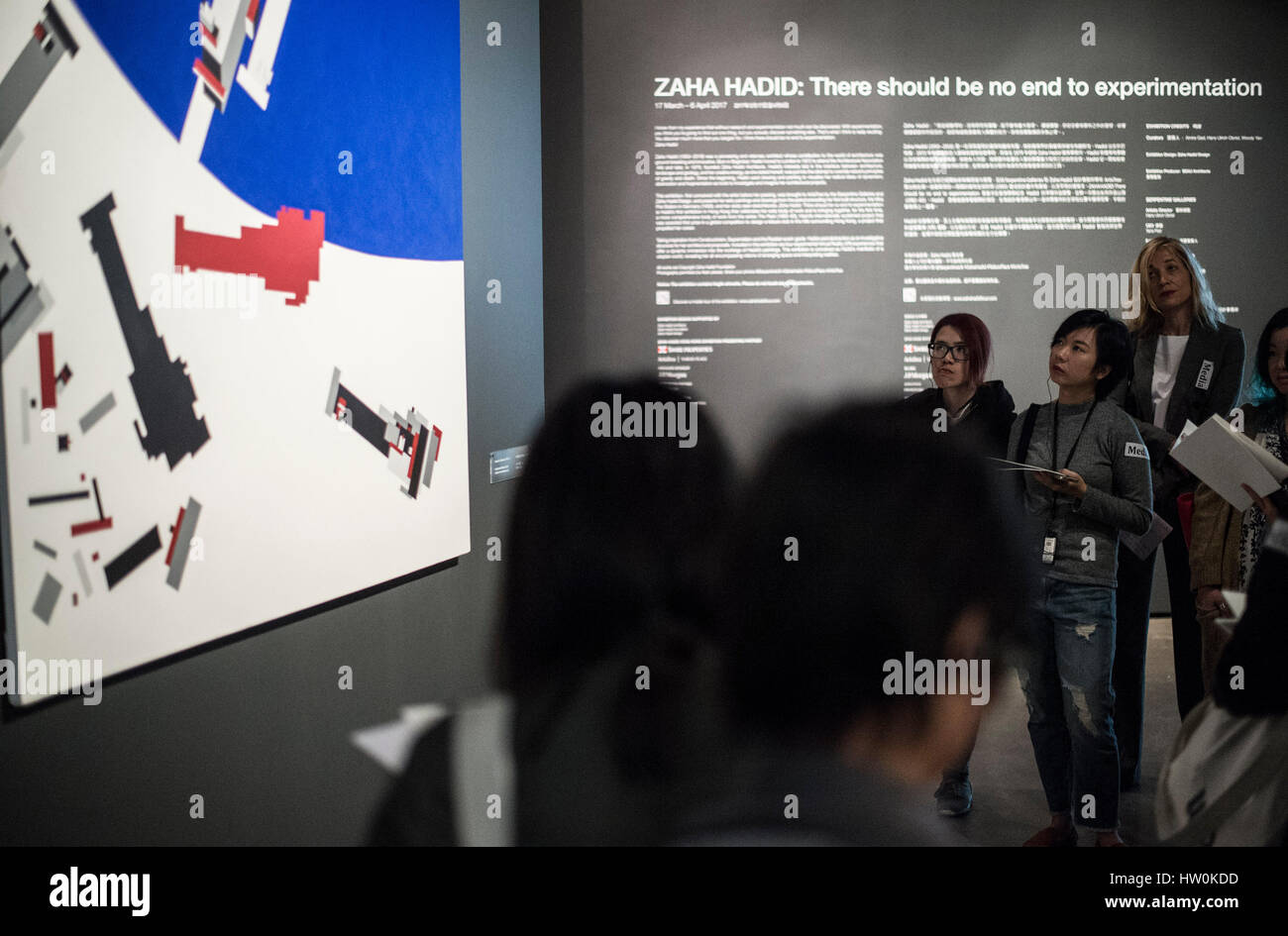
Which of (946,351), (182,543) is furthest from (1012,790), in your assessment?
(182,543)

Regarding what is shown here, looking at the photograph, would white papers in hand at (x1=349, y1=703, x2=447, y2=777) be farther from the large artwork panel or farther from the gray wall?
the large artwork panel

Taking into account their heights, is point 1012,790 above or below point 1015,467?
below

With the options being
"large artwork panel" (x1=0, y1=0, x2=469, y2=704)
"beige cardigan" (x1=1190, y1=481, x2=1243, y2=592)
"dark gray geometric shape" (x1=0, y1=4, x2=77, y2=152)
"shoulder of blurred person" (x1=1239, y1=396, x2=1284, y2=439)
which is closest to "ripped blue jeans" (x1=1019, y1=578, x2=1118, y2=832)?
"beige cardigan" (x1=1190, y1=481, x2=1243, y2=592)

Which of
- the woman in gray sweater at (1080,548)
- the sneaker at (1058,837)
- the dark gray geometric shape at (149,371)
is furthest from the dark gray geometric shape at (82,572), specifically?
the sneaker at (1058,837)

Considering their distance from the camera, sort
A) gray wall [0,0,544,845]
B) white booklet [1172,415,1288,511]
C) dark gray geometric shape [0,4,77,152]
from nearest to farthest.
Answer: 1. dark gray geometric shape [0,4,77,152]
2. gray wall [0,0,544,845]
3. white booklet [1172,415,1288,511]

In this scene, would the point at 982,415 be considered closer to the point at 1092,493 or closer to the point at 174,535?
the point at 1092,493

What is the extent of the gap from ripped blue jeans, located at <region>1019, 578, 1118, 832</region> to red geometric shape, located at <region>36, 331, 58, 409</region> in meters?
2.41

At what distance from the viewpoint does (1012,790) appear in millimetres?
2252

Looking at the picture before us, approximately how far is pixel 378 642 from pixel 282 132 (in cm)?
130

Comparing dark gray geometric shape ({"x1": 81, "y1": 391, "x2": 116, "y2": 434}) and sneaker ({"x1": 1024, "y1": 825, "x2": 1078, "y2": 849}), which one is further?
sneaker ({"x1": 1024, "y1": 825, "x2": 1078, "y2": 849})

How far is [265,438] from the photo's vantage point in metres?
2.05

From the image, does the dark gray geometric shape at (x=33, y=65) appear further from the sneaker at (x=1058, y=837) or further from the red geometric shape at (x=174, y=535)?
the sneaker at (x=1058, y=837)

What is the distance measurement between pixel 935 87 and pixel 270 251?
174cm

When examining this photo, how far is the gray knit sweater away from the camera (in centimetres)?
216
